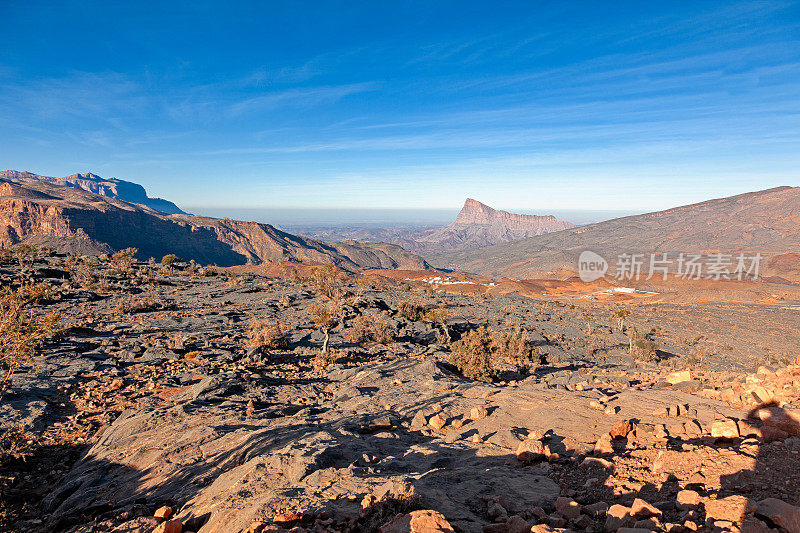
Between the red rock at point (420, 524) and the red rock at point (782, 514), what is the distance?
8.38 feet

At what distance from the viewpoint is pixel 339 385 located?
11633mm

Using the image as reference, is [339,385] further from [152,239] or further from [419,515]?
[152,239]

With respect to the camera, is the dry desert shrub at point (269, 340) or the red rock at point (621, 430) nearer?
the red rock at point (621, 430)

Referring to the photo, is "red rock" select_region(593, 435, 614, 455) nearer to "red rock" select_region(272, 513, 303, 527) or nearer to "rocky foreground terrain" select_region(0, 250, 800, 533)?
"rocky foreground terrain" select_region(0, 250, 800, 533)

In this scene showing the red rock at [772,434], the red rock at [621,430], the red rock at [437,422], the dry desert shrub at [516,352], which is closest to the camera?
the red rock at [772,434]

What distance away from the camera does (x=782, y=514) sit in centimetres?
288

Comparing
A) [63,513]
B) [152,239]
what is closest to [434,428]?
[63,513]

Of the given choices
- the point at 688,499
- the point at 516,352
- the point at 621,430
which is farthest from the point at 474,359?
the point at 688,499

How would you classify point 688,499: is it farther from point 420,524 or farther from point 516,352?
point 516,352

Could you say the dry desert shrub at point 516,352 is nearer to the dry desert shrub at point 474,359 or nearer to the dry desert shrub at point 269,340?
the dry desert shrub at point 474,359

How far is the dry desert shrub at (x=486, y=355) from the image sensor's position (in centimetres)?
1321

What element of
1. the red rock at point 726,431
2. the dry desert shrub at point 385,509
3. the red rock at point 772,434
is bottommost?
the dry desert shrub at point 385,509
